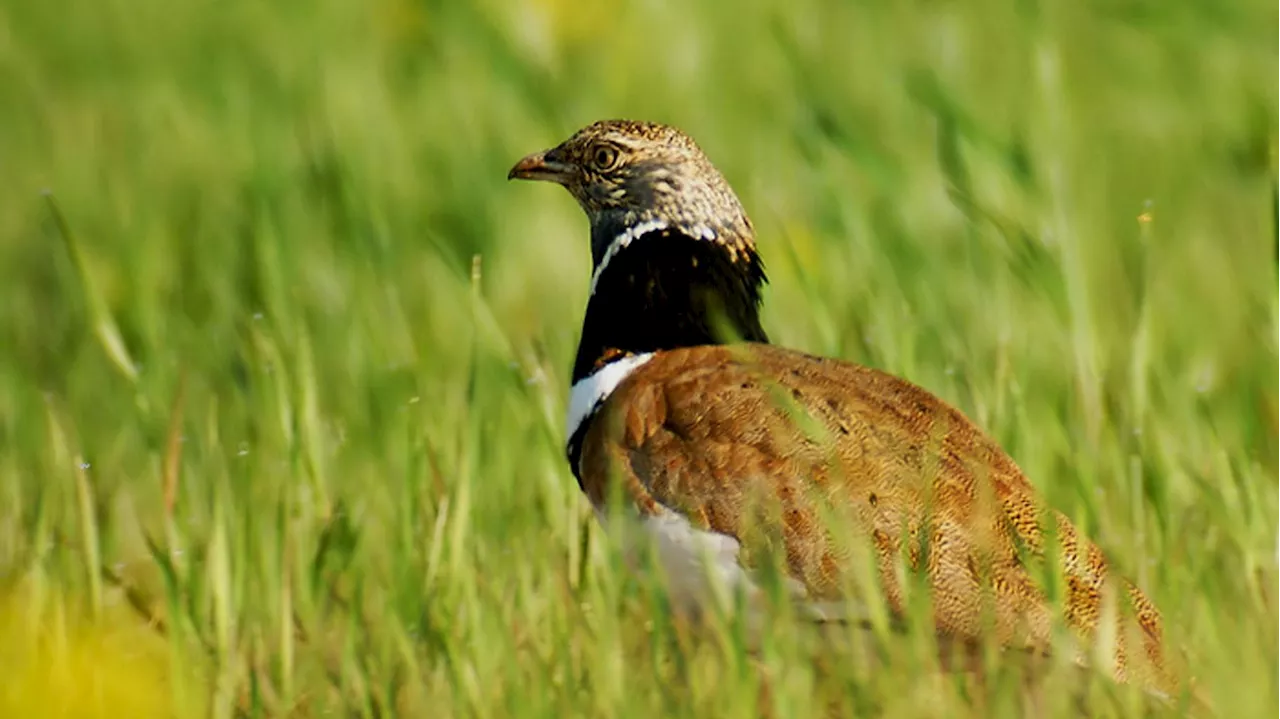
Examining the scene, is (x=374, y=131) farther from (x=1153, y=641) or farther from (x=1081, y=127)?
(x=1153, y=641)

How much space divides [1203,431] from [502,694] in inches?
77.8

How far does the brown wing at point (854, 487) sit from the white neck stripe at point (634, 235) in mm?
586

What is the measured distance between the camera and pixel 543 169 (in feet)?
17.8

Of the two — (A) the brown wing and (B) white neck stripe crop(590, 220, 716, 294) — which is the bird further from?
(B) white neck stripe crop(590, 220, 716, 294)

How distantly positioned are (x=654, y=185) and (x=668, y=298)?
28 cm

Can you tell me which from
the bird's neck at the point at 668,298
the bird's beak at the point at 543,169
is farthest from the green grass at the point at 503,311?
the bird's beak at the point at 543,169

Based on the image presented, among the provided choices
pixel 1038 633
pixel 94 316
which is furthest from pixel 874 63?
pixel 1038 633

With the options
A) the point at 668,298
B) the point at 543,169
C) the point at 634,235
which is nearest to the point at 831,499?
the point at 668,298

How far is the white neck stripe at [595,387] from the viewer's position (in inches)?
191

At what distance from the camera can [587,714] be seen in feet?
12.9

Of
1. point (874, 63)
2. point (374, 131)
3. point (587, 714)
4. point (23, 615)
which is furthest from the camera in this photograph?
point (874, 63)

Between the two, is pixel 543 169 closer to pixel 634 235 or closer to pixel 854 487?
pixel 634 235

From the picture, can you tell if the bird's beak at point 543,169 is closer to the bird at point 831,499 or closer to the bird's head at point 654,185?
the bird's head at point 654,185

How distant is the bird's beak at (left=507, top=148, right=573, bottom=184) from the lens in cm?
538
